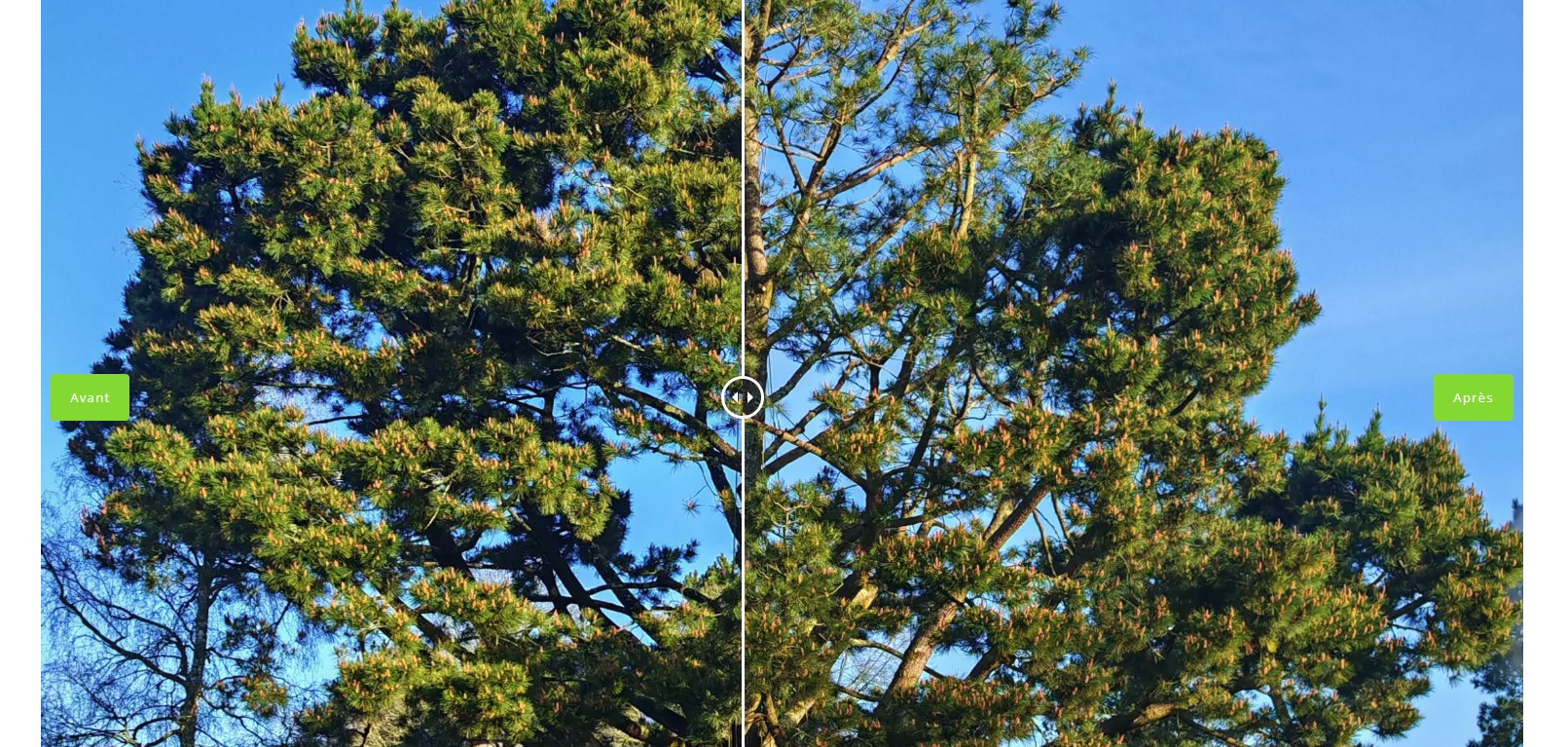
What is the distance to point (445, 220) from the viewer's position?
3439 mm

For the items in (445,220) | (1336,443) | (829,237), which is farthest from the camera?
(445,220)

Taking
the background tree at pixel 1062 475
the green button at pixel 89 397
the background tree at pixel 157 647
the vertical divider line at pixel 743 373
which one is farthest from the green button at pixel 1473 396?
the green button at pixel 89 397

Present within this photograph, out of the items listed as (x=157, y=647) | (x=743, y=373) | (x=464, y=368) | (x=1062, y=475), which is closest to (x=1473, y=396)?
(x=1062, y=475)

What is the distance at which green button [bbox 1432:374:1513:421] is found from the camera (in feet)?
9.75

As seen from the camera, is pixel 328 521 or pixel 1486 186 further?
pixel 328 521

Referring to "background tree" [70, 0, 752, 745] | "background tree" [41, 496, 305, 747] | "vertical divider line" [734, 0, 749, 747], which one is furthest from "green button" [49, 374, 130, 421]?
"vertical divider line" [734, 0, 749, 747]

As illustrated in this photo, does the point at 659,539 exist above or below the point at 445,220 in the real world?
below

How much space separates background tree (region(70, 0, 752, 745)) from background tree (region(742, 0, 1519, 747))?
19cm

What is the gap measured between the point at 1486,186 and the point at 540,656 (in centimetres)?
237

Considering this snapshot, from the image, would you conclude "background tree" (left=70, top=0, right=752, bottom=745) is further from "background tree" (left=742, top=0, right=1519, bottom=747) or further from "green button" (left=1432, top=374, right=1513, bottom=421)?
"green button" (left=1432, top=374, right=1513, bottom=421)

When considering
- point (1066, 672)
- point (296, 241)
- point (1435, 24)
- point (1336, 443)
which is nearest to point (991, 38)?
point (1435, 24)

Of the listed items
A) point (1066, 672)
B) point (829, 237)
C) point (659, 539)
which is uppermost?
point (829, 237)

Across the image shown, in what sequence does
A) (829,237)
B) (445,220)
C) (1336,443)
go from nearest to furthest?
1. (1336,443)
2. (829,237)
3. (445,220)
